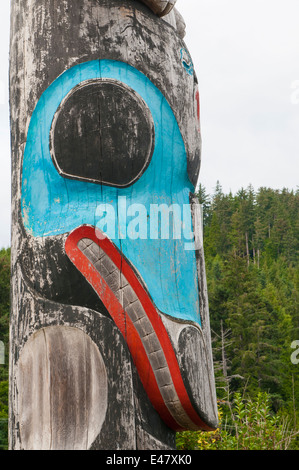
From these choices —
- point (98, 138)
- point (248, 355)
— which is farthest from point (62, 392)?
point (248, 355)

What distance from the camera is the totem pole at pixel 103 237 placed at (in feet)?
8.72

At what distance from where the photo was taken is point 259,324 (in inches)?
1148

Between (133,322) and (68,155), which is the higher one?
(68,155)

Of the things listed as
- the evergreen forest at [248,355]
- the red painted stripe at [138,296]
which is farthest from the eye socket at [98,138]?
the evergreen forest at [248,355]

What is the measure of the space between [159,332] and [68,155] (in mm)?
932

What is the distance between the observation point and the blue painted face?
2.79m

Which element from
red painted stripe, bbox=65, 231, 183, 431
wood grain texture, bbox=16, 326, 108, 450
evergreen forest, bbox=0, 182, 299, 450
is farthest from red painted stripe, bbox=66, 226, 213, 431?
evergreen forest, bbox=0, 182, 299, 450

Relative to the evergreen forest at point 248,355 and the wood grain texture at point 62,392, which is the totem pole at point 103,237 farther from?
the evergreen forest at point 248,355

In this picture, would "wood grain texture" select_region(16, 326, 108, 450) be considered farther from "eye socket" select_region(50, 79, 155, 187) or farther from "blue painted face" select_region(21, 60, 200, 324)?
"eye socket" select_region(50, 79, 155, 187)

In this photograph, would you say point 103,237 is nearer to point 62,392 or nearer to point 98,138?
point 98,138

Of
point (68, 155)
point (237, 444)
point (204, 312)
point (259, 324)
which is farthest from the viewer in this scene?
point (259, 324)

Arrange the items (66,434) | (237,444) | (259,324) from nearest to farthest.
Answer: (66,434) → (237,444) → (259,324)

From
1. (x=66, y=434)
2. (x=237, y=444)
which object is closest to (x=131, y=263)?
(x=66, y=434)

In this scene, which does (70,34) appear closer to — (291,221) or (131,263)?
(131,263)
